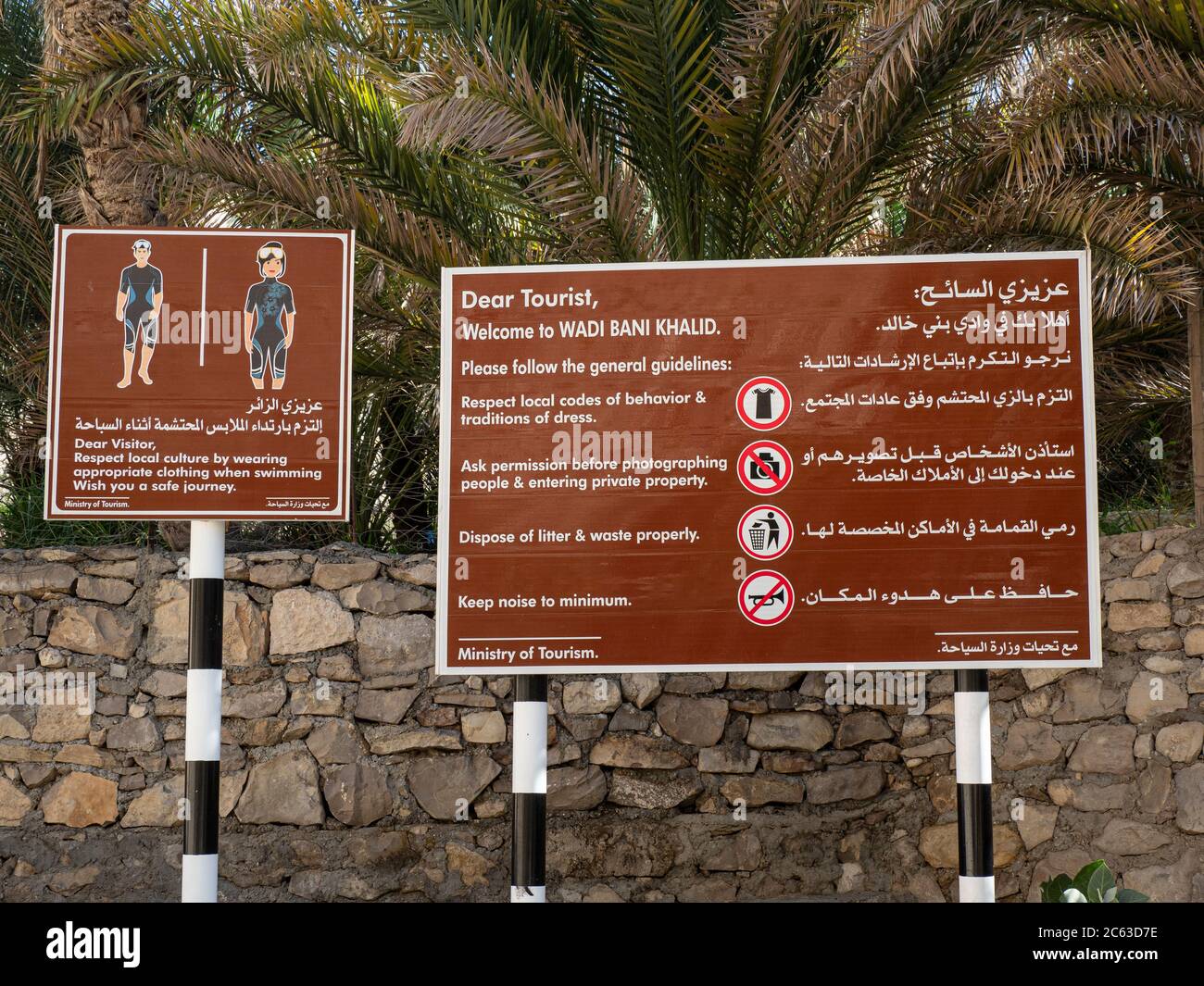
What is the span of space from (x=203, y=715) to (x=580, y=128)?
3.06 meters

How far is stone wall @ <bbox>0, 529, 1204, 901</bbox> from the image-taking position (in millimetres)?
5434

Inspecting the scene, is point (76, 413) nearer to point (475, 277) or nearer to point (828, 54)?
point (475, 277)

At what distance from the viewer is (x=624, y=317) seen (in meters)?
4.27

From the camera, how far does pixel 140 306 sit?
4523 millimetres

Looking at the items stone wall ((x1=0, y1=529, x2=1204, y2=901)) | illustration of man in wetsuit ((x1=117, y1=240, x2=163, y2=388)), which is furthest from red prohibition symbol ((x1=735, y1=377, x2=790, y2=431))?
illustration of man in wetsuit ((x1=117, y1=240, x2=163, y2=388))

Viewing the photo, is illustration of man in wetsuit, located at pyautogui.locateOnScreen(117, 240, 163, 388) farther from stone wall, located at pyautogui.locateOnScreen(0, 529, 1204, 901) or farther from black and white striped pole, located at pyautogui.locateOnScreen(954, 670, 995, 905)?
black and white striped pole, located at pyautogui.locateOnScreen(954, 670, 995, 905)

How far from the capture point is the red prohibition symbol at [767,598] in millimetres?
4105

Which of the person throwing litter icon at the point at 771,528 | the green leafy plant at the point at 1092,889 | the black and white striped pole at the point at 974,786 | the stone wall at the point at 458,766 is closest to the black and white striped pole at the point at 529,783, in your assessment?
the person throwing litter icon at the point at 771,528

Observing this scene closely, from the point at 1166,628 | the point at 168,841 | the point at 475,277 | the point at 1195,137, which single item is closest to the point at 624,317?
the point at 475,277

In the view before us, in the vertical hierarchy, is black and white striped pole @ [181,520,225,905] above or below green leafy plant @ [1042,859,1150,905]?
above

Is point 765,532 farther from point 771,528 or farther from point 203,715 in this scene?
point 203,715

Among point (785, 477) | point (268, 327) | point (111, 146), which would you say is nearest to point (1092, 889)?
point (785, 477)

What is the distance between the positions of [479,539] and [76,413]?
5.40ft

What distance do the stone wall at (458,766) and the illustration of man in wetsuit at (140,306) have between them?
5.37 feet
